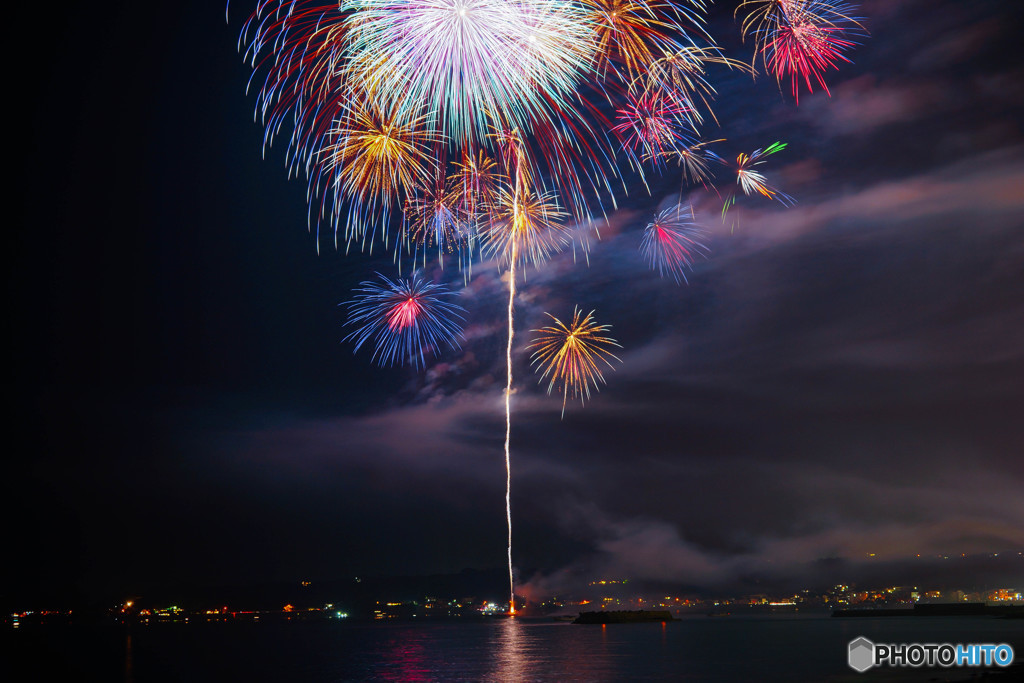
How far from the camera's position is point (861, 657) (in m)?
76.2

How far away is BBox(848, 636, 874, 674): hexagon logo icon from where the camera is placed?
64.9 meters

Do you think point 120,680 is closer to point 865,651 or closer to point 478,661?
point 478,661

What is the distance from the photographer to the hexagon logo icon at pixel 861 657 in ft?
213

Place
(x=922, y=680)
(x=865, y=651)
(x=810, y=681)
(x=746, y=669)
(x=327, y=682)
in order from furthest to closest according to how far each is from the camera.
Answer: (x=865, y=651)
(x=746, y=669)
(x=327, y=682)
(x=810, y=681)
(x=922, y=680)

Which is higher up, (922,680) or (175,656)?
(922,680)

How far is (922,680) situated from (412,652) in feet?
233

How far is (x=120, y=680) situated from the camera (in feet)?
225

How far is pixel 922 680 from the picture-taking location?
48.5 meters

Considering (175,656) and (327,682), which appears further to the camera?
(175,656)

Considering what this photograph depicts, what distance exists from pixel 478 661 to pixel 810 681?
129 ft

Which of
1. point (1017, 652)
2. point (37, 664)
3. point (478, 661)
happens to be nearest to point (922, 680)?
point (1017, 652)

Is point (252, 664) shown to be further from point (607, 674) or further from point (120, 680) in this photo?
point (607, 674)

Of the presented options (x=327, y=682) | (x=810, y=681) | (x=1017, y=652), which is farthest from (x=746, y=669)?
(x=327, y=682)

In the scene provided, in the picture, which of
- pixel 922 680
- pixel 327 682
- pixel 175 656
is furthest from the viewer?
pixel 175 656
